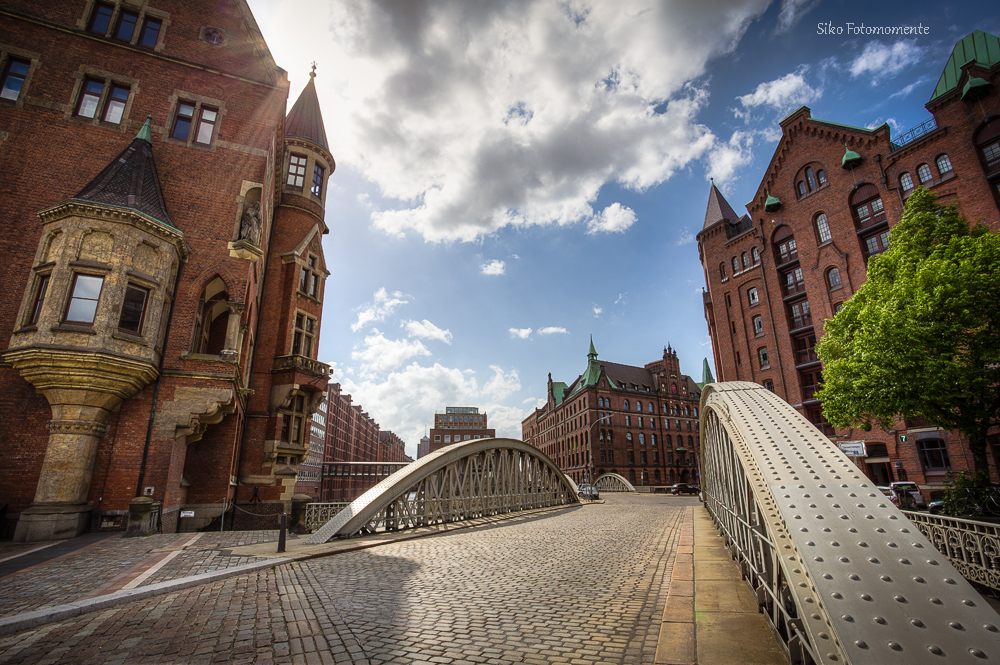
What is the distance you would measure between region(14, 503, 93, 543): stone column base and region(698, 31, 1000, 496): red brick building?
1375 inches

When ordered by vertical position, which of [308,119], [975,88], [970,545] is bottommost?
[970,545]

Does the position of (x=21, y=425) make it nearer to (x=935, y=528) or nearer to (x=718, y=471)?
(x=718, y=471)

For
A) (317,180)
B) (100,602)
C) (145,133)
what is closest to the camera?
(100,602)

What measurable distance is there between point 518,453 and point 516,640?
51.2 ft

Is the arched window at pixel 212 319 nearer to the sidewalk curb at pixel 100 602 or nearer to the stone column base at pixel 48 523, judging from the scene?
the stone column base at pixel 48 523

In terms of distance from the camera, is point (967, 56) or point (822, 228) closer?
point (967, 56)

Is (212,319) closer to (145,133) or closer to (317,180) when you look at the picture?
(145,133)

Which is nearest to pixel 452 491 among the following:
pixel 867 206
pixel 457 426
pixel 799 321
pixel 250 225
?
pixel 250 225

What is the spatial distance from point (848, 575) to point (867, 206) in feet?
116

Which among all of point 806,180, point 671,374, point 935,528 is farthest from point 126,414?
point 671,374

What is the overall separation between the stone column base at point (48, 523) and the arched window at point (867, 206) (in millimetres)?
39690

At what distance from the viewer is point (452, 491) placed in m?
15.1

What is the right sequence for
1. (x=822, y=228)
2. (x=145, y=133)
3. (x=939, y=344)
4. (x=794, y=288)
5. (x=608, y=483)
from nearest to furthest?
(x=939, y=344) → (x=145, y=133) → (x=822, y=228) → (x=794, y=288) → (x=608, y=483)

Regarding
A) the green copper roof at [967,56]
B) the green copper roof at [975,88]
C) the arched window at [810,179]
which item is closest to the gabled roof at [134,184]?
the green copper roof at [975,88]
